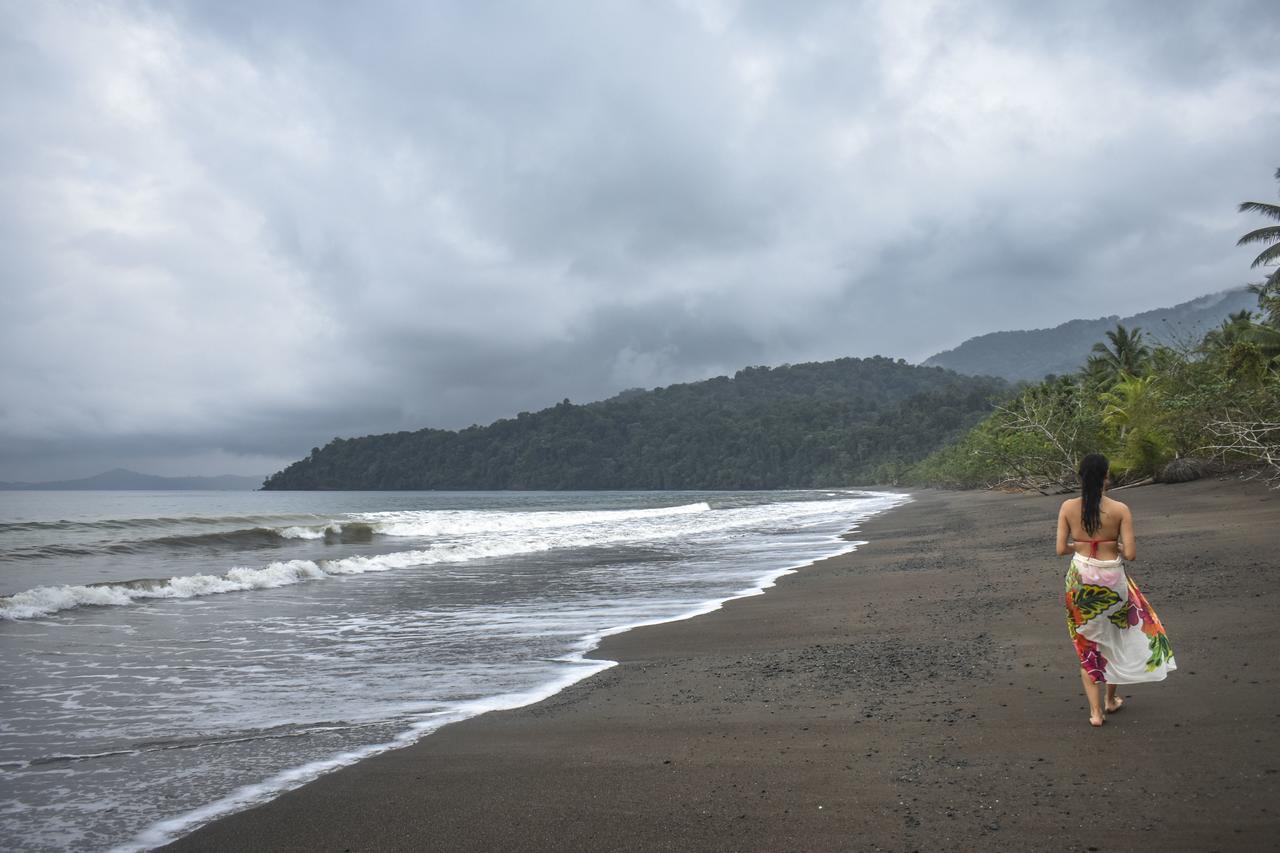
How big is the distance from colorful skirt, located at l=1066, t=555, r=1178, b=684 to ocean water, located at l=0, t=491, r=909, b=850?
4172mm

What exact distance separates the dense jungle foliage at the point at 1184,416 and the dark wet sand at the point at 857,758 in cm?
1376

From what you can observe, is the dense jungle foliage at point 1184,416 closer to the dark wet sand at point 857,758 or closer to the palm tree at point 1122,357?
the palm tree at point 1122,357

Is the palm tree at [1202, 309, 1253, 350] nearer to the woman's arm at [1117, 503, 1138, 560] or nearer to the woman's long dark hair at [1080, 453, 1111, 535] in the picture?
the woman's long dark hair at [1080, 453, 1111, 535]

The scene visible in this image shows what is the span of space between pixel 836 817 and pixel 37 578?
1987 cm

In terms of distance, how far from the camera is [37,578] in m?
17.7

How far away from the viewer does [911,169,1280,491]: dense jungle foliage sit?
2339 cm

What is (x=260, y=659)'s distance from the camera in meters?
8.83

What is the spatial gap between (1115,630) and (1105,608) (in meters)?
0.14

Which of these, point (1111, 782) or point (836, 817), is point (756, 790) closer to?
point (836, 817)

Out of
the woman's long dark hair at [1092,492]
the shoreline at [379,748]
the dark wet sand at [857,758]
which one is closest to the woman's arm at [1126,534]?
the woman's long dark hair at [1092,492]

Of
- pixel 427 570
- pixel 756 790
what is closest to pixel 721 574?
pixel 427 570

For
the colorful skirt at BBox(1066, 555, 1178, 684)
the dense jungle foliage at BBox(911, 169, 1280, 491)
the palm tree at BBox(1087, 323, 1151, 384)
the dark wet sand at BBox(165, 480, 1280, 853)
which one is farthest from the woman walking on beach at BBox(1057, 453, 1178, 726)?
the palm tree at BBox(1087, 323, 1151, 384)

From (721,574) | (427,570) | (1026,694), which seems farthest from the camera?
(427,570)

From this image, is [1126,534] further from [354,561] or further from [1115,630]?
[354,561]
